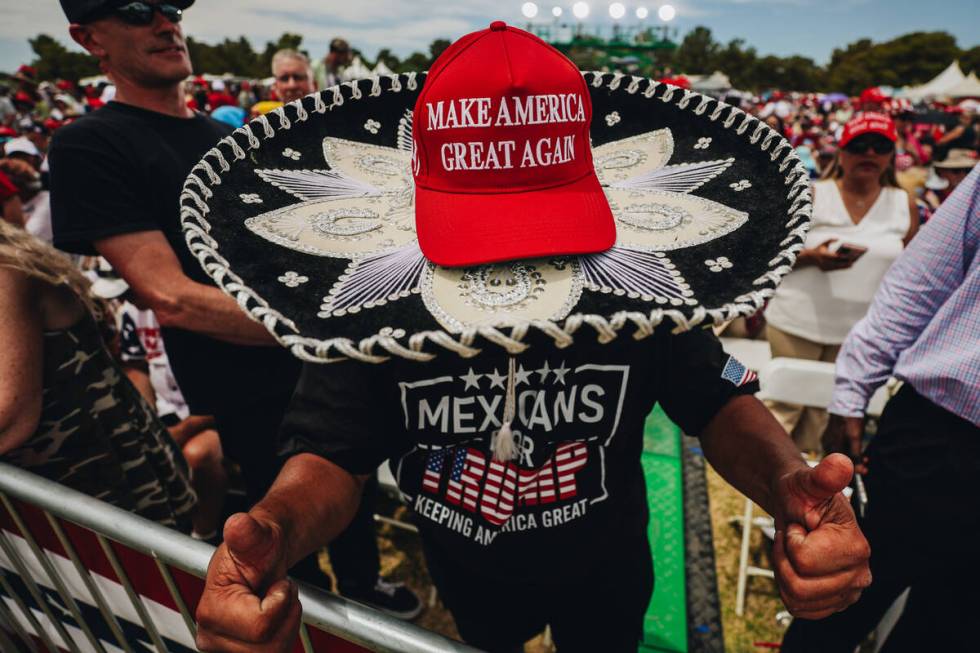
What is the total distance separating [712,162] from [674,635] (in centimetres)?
249

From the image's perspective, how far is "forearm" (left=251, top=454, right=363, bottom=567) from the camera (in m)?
1.01

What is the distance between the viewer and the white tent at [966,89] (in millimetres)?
26078

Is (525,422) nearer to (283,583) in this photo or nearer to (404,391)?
(404,391)

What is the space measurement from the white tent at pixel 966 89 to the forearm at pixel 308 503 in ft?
121

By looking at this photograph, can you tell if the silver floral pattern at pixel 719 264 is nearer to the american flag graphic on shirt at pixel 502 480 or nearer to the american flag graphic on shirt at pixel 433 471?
the american flag graphic on shirt at pixel 502 480

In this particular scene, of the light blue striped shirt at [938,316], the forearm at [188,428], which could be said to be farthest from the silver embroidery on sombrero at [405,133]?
the forearm at [188,428]

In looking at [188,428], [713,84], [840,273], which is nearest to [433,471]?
[188,428]

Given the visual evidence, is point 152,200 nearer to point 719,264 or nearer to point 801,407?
point 719,264

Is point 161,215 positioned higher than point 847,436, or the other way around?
point 161,215

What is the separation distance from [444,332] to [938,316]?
1.67 m

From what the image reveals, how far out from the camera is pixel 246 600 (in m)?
0.80

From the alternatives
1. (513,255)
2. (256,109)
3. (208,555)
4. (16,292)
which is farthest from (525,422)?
(256,109)

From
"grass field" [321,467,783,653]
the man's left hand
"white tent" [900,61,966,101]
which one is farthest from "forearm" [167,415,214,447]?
"white tent" [900,61,966,101]

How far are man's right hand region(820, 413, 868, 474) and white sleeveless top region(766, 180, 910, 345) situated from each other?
1.49 metres
